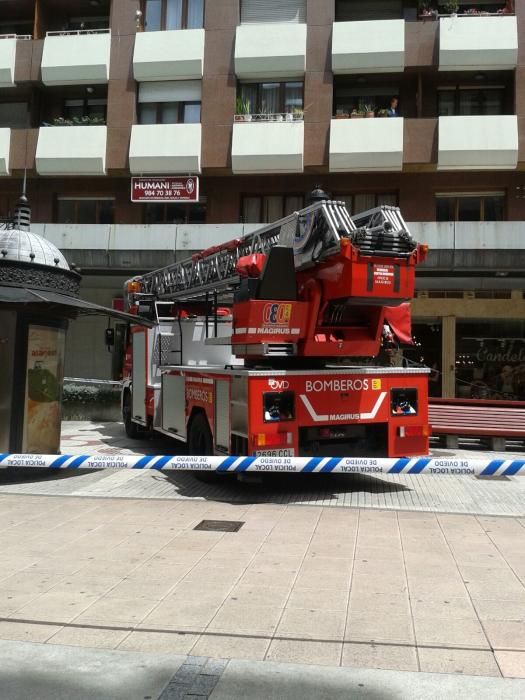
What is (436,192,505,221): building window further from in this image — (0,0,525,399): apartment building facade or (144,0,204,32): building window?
(144,0,204,32): building window

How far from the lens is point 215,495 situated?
879 centimetres

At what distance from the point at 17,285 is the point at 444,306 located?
15.3m

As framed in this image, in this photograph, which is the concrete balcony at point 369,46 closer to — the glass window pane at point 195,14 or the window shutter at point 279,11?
the window shutter at point 279,11

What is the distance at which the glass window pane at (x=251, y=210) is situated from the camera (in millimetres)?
22888

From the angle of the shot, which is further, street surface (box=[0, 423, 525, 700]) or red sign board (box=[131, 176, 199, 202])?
red sign board (box=[131, 176, 199, 202])

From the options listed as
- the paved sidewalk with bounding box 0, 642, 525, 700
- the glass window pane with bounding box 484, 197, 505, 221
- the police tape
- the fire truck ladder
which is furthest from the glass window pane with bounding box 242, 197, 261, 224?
the paved sidewalk with bounding box 0, 642, 525, 700

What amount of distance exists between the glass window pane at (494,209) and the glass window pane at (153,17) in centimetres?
1343

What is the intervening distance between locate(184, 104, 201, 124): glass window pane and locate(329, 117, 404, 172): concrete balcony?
16.4 ft

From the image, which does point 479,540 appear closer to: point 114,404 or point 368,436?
point 368,436

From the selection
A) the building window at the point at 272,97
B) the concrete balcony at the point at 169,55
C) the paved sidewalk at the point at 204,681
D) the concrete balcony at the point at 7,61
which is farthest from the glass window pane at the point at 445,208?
the paved sidewalk at the point at 204,681

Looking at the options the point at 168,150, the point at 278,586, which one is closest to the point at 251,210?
the point at 168,150

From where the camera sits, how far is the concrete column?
2125 centimetres

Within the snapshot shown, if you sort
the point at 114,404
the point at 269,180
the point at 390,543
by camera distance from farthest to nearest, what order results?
the point at 269,180 → the point at 114,404 → the point at 390,543

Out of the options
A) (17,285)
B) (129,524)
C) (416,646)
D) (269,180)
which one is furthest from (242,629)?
(269,180)
